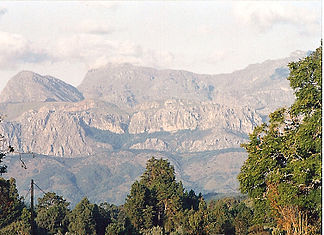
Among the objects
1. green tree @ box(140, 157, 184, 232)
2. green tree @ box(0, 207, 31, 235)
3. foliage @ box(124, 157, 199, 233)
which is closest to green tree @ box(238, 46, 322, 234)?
green tree @ box(0, 207, 31, 235)

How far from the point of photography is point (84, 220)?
11825 cm

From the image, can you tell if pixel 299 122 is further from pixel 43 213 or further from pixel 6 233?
pixel 43 213

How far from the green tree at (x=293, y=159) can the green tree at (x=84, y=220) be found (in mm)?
77216

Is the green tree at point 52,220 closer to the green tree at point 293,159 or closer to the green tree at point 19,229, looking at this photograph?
the green tree at point 19,229

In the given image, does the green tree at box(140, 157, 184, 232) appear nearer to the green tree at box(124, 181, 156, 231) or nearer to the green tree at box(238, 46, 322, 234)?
the green tree at box(124, 181, 156, 231)

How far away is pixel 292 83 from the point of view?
36.9m

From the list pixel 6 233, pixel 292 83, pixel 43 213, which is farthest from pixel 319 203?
pixel 43 213

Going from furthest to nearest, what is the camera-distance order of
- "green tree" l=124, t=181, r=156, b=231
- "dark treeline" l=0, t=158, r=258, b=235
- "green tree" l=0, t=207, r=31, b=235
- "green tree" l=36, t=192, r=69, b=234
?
"green tree" l=36, t=192, r=69, b=234 < "green tree" l=124, t=181, r=156, b=231 < "dark treeline" l=0, t=158, r=258, b=235 < "green tree" l=0, t=207, r=31, b=235

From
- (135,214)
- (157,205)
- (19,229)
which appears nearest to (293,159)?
(19,229)

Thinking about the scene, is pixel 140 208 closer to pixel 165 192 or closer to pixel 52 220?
pixel 165 192

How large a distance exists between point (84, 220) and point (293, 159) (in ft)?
290

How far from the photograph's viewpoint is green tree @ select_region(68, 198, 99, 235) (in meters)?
115

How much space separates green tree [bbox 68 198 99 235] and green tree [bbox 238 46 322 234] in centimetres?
7722

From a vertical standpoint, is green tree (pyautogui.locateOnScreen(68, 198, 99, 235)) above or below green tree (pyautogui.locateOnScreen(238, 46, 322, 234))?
below
